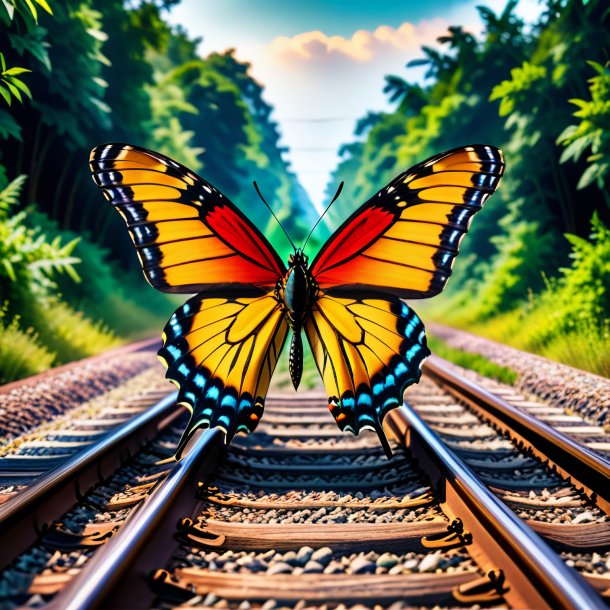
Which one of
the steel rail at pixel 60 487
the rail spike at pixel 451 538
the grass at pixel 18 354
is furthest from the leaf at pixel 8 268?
the rail spike at pixel 451 538

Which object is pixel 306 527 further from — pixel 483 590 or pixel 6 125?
pixel 6 125

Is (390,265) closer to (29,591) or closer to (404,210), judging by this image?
(404,210)

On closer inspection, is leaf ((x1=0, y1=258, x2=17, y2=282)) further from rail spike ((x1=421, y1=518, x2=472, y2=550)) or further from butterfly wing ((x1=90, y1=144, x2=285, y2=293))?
rail spike ((x1=421, y1=518, x2=472, y2=550))

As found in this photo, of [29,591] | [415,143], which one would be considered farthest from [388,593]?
[415,143]

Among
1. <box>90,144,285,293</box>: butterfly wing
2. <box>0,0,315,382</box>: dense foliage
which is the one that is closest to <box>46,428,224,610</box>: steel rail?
<box>90,144,285,293</box>: butterfly wing

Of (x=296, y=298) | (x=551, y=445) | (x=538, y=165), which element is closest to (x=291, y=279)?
(x=296, y=298)

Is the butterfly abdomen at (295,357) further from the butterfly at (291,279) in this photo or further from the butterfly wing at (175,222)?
the butterfly wing at (175,222)
